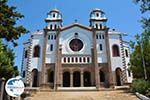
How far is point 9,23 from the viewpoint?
61.4ft

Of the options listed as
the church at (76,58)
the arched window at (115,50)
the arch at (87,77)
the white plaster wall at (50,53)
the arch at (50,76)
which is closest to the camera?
the church at (76,58)

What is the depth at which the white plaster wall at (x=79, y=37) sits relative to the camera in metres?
49.1

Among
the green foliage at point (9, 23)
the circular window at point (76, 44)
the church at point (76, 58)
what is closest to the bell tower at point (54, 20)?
the church at point (76, 58)

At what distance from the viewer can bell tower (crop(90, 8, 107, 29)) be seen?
5241 cm

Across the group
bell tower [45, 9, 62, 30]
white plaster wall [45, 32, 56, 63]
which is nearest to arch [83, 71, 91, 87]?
white plaster wall [45, 32, 56, 63]

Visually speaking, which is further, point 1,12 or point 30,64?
point 30,64

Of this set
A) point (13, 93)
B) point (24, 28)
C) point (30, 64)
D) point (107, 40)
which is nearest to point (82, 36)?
point (107, 40)

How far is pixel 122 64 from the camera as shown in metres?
47.5

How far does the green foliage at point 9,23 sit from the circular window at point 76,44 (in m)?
30.5

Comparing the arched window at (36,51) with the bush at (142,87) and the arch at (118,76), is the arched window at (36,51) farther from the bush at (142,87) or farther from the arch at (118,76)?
the bush at (142,87)

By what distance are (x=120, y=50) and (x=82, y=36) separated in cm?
834

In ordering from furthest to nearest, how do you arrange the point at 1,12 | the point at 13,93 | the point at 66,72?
the point at 66,72 < the point at 1,12 < the point at 13,93

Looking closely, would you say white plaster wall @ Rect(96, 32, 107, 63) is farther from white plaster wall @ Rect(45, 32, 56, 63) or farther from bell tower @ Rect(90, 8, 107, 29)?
white plaster wall @ Rect(45, 32, 56, 63)

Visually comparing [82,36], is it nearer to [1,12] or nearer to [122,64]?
[122,64]
